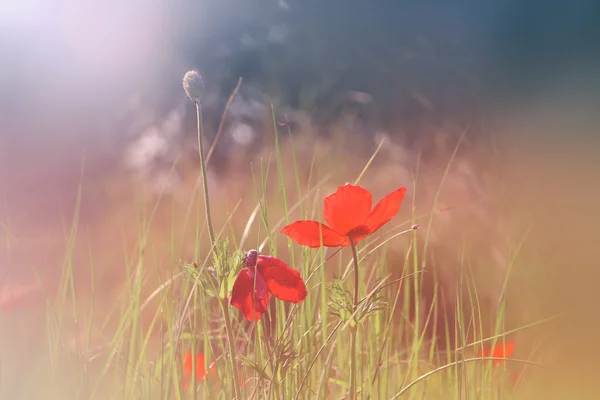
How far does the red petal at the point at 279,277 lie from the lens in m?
0.36

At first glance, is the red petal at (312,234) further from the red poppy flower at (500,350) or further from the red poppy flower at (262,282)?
the red poppy flower at (500,350)

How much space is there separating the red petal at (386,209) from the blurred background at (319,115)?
282 millimetres

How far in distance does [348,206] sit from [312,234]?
1.2 inches

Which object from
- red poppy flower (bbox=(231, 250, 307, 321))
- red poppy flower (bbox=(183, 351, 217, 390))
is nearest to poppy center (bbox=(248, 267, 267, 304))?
red poppy flower (bbox=(231, 250, 307, 321))

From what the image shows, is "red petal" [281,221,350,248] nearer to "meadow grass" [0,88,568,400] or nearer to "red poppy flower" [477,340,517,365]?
"meadow grass" [0,88,568,400]

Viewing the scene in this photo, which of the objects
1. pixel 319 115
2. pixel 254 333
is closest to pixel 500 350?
pixel 254 333

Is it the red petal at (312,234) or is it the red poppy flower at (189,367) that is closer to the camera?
the red petal at (312,234)

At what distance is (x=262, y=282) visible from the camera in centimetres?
37

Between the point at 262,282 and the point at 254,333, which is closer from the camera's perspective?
the point at 262,282

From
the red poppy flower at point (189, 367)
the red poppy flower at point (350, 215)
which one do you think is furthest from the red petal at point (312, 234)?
the red poppy flower at point (189, 367)

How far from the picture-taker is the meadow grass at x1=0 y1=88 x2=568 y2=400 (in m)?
0.45

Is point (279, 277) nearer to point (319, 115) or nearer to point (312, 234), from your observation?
point (312, 234)

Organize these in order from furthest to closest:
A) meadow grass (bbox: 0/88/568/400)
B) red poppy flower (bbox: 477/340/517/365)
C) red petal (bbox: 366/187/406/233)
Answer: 1. red poppy flower (bbox: 477/340/517/365)
2. meadow grass (bbox: 0/88/568/400)
3. red petal (bbox: 366/187/406/233)

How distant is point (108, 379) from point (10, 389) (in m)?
0.09
